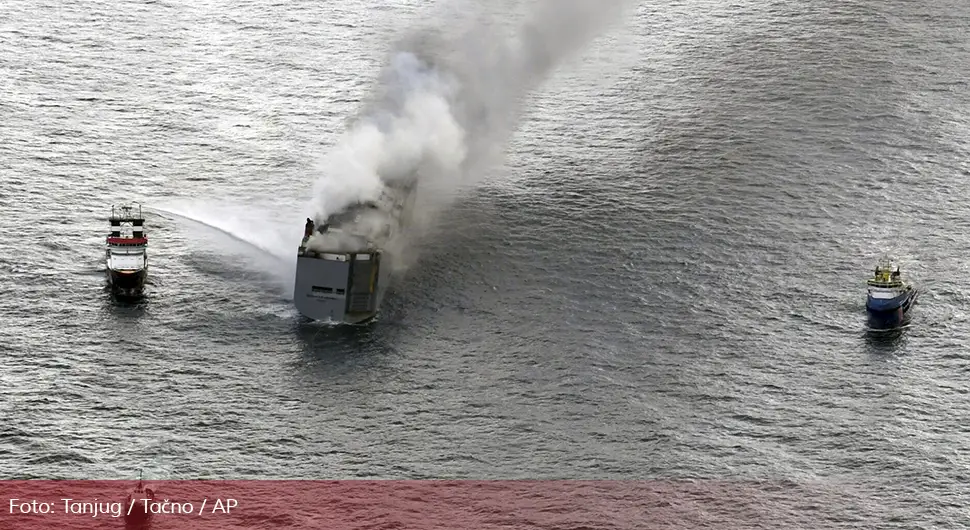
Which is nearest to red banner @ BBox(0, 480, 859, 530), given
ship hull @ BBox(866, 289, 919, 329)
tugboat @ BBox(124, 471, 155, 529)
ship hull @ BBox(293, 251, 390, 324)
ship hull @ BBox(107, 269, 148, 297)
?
tugboat @ BBox(124, 471, 155, 529)

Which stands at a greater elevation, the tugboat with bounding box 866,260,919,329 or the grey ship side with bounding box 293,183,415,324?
the tugboat with bounding box 866,260,919,329

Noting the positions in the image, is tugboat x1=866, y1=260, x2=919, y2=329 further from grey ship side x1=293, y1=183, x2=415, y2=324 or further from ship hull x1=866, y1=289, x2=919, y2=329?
grey ship side x1=293, y1=183, x2=415, y2=324

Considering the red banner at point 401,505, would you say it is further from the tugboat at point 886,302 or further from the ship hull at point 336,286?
the tugboat at point 886,302

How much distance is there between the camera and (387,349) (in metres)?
189

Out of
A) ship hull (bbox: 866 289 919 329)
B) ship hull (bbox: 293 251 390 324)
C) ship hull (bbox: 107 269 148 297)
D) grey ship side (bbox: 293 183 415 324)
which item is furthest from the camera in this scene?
ship hull (bbox: 107 269 148 297)

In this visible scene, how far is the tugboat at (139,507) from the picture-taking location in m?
154

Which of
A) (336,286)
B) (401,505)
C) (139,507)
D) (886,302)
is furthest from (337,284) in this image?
(886,302)

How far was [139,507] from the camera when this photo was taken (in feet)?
513

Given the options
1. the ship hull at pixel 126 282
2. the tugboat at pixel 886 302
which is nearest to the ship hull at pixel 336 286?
the ship hull at pixel 126 282

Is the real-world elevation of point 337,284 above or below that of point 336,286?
above

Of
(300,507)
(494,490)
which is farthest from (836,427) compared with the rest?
(300,507)

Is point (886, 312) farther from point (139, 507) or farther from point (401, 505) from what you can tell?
point (139, 507)

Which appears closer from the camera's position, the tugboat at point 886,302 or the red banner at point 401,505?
the red banner at point 401,505

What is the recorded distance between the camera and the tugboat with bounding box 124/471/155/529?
153750 mm
